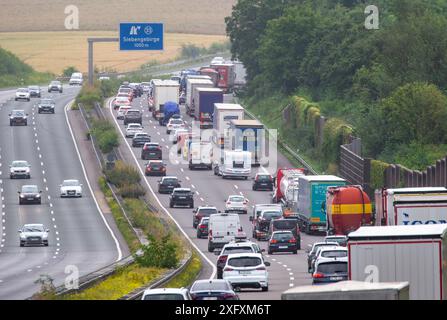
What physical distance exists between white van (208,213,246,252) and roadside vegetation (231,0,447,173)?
67.2 ft

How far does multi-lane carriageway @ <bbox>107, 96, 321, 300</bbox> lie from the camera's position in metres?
49.0

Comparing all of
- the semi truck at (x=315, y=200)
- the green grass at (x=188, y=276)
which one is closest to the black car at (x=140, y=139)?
the semi truck at (x=315, y=200)

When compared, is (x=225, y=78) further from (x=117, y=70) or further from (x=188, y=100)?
(x=117, y=70)

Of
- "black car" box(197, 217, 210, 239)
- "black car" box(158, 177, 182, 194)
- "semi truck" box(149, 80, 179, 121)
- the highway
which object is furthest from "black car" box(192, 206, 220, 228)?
"semi truck" box(149, 80, 179, 121)

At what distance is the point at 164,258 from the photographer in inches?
2013

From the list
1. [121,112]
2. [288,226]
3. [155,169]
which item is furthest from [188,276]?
[121,112]

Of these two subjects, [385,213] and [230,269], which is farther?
[385,213]

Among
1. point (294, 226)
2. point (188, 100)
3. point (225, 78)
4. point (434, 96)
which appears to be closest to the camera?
point (294, 226)

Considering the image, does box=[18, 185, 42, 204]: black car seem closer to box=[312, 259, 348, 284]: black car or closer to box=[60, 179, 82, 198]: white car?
box=[60, 179, 82, 198]: white car

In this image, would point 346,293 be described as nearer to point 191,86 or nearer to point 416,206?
point 416,206

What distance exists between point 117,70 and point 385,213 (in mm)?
142189
